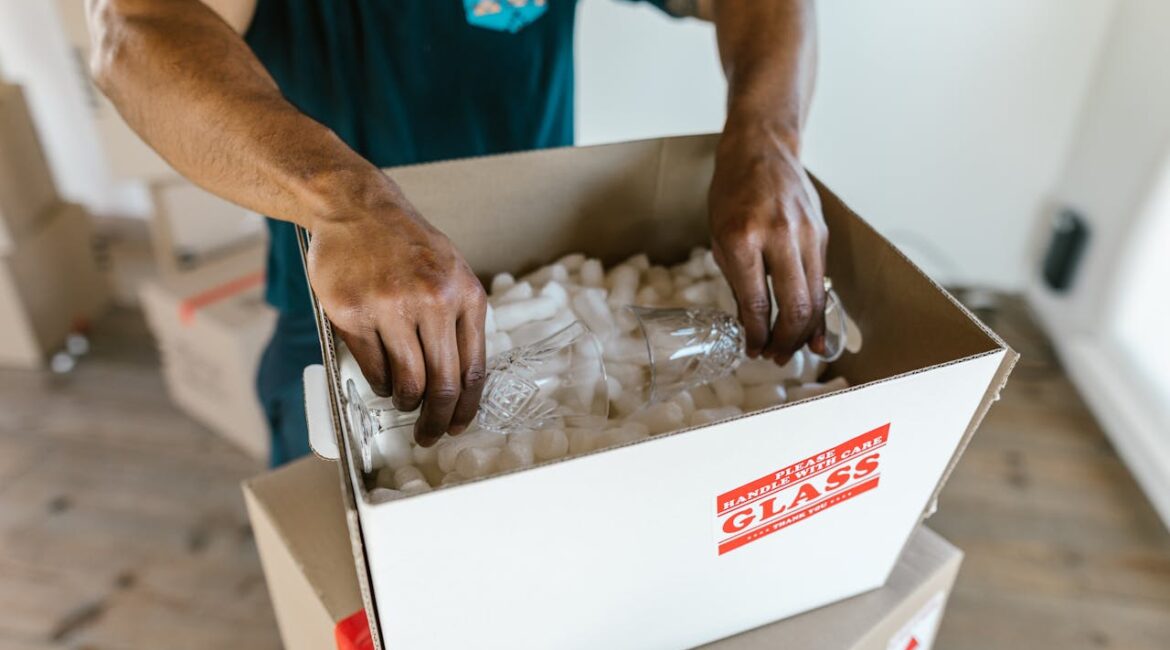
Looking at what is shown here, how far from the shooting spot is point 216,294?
1.63m

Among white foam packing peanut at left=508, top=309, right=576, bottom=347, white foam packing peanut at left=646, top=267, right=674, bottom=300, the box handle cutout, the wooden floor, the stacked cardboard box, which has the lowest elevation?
the wooden floor

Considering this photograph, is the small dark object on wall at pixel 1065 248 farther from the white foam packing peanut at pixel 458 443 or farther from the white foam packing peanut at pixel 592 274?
the white foam packing peanut at pixel 458 443

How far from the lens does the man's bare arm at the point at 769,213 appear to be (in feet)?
2.12

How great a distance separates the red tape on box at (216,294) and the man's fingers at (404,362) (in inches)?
48.1

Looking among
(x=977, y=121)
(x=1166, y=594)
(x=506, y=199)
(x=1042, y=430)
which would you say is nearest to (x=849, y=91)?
(x=977, y=121)

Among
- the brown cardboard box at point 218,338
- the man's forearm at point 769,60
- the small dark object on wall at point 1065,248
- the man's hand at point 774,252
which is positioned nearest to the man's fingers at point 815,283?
the man's hand at point 774,252

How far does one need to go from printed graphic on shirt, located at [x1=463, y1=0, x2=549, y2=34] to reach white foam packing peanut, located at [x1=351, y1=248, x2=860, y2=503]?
26 centimetres

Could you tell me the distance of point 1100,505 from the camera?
155 centimetres

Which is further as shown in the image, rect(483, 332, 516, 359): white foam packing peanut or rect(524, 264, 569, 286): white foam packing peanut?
rect(524, 264, 569, 286): white foam packing peanut

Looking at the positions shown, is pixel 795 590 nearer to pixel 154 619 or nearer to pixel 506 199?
pixel 506 199

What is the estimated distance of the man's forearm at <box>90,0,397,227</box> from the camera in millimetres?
558

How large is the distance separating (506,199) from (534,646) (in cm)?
38

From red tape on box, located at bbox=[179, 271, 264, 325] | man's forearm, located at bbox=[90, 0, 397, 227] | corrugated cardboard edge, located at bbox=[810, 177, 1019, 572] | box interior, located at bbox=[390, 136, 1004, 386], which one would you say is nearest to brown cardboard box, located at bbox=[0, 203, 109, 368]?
red tape on box, located at bbox=[179, 271, 264, 325]

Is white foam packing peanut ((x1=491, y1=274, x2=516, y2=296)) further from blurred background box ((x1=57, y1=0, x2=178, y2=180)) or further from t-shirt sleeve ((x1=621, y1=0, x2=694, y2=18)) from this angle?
blurred background box ((x1=57, y1=0, x2=178, y2=180))
